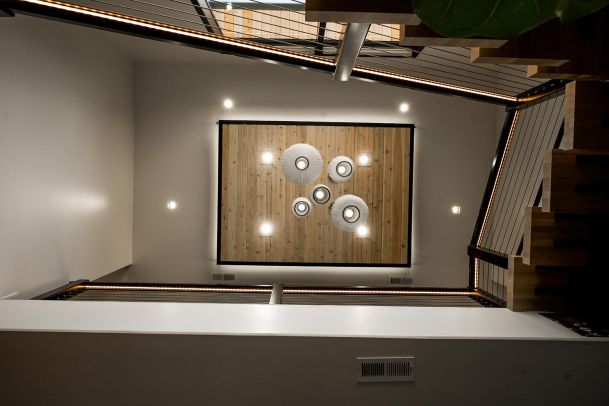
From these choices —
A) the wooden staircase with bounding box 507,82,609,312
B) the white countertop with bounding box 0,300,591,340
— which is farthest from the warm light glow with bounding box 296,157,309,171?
the wooden staircase with bounding box 507,82,609,312

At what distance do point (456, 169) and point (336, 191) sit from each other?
1991 mm

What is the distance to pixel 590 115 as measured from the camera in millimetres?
1604

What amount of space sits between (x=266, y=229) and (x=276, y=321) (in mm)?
4582

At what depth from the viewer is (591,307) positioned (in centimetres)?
178

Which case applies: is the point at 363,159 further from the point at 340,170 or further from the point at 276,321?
the point at 276,321

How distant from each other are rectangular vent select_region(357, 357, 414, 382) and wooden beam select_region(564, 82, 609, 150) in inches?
43.1

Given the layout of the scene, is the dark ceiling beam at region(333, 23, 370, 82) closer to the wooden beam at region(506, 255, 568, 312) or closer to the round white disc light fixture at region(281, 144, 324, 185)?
the wooden beam at region(506, 255, 568, 312)

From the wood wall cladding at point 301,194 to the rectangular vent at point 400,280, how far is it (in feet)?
0.91

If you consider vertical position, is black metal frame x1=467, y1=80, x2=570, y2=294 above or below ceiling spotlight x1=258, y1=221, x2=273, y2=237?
above

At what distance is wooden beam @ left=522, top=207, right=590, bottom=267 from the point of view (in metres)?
1.68

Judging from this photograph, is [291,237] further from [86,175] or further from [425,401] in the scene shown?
[425,401]

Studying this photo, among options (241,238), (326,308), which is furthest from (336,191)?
(326,308)

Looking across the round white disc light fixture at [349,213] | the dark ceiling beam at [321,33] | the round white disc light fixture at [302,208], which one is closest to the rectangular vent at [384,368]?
the dark ceiling beam at [321,33]

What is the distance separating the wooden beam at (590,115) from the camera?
1.59 meters
